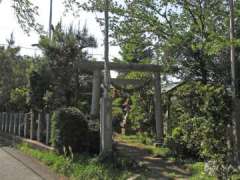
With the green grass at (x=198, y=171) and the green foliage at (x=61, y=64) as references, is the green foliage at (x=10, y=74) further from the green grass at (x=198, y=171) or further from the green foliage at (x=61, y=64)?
the green grass at (x=198, y=171)

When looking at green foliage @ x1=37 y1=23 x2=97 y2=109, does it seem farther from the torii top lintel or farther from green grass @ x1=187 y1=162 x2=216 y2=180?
green grass @ x1=187 y1=162 x2=216 y2=180

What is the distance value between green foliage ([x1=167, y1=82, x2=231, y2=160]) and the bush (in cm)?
296

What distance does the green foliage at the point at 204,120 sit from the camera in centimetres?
941

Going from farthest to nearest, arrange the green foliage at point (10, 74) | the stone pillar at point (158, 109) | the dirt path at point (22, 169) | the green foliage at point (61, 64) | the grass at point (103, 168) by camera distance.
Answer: the green foliage at point (10, 74) → the green foliage at point (61, 64) → the stone pillar at point (158, 109) → the dirt path at point (22, 169) → the grass at point (103, 168)

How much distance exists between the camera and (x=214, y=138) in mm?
9391

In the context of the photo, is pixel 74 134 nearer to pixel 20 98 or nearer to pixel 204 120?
pixel 204 120

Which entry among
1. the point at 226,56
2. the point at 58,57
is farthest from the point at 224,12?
the point at 58,57

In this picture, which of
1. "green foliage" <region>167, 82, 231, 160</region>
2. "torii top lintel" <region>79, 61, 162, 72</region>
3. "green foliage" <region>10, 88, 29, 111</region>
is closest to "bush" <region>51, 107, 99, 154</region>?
"torii top lintel" <region>79, 61, 162, 72</region>

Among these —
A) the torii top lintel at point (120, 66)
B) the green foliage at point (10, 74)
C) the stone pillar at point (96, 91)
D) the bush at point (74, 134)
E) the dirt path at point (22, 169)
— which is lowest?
A: the dirt path at point (22, 169)

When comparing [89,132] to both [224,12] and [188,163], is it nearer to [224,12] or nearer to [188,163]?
[188,163]

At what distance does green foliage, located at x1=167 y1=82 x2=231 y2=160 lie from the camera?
30.9ft

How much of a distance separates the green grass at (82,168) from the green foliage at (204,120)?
6.95 feet

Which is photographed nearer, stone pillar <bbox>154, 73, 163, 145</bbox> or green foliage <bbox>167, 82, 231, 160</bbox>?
green foliage <bbox>167, 82, 231, 160</bbox>

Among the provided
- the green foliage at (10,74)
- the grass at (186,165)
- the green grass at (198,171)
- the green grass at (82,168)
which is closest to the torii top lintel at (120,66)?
the grass at (186,165)
